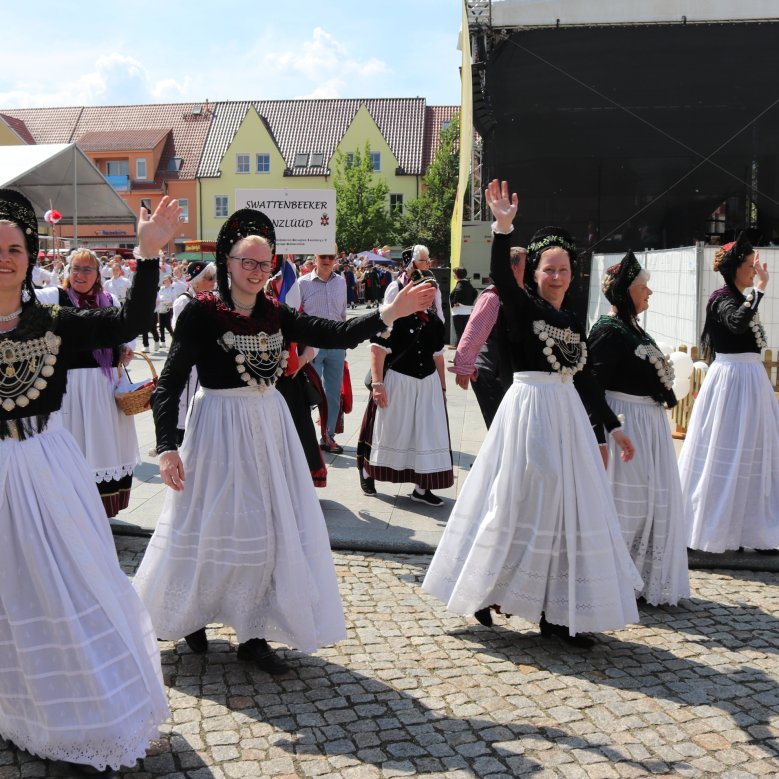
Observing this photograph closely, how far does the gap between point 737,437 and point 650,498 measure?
1317 millimetres

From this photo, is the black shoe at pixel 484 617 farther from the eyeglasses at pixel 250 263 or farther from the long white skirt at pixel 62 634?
the eyeglasses at pixel 250 263

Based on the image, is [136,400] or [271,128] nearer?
[136,400]

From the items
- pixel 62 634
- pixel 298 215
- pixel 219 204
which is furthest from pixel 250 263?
pixel 219 204

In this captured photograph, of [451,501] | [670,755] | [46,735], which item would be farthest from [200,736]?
[451,501]

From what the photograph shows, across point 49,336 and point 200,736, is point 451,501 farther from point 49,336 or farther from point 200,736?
point 49,336

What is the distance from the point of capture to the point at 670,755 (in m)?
3.40

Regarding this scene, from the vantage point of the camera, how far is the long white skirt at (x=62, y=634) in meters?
3.01

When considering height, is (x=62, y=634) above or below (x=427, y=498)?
above

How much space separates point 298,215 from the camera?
787 cm

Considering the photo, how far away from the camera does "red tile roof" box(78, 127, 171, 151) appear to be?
57031 mm

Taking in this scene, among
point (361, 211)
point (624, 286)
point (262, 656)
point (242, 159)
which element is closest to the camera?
point (262, 656)

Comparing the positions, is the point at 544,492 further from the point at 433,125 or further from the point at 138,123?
the point at 138,123

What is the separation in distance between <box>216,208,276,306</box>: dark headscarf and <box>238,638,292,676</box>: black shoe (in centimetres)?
156

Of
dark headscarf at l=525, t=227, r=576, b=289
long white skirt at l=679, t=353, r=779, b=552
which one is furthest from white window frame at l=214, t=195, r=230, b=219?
dark headscarf at l=525, t=227, r=576, b=289
